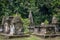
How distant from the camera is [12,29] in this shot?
50.8 feet

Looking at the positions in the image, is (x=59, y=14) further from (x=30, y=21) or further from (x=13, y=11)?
(x=13, y=11)

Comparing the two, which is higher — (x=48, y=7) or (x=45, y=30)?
(x=48, y=7)

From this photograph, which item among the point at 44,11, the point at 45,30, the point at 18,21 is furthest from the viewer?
the point at 44,11

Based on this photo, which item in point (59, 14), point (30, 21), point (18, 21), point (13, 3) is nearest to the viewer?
A: point (18, 21)

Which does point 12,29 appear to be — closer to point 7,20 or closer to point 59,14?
point 7,20

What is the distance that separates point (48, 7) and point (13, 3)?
6544 millimetres

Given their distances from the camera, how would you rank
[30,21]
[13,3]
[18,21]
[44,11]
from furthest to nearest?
[13,3] → [44,11] → [30,21] → [18,21]

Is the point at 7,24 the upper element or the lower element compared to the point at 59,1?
lower

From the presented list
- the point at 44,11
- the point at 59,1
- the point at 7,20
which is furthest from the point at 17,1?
the point at 7,20

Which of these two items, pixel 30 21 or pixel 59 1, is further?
pixel 59 1

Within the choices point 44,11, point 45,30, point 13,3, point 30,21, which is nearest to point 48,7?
point 44,11

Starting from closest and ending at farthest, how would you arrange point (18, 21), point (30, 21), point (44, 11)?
point (18, 21) → point (30, 21) → point (44, 11)

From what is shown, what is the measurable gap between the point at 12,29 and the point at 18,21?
0.78 meters

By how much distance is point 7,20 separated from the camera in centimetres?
1708
